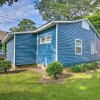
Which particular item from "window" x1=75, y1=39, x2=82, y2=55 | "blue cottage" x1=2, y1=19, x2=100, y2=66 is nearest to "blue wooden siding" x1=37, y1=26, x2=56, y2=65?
"blue cottage" x1=2, y1=19, x2=100, y2=66

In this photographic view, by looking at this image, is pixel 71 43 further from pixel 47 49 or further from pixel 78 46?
pixel 47 49

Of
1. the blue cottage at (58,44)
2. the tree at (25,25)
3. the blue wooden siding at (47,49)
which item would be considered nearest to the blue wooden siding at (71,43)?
the blue cottage at (58,44)

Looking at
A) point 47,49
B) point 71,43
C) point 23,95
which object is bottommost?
point 23,95

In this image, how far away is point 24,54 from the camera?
18672 millimetres

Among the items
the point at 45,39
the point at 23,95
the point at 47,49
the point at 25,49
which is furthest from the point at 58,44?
the point at 23,95

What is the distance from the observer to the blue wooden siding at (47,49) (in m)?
16.0

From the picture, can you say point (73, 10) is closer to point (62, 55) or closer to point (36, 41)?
point (36, 41)

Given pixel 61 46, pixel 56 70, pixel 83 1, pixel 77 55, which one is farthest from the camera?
pixel 83 1

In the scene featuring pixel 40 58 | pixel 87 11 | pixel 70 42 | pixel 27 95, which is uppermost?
pixel 87 11

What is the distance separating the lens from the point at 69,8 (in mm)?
38469

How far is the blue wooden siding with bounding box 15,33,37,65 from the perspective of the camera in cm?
1844

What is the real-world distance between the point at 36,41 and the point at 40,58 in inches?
74.3

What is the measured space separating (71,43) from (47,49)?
212 cm

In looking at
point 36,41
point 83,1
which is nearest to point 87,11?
point 83,1
